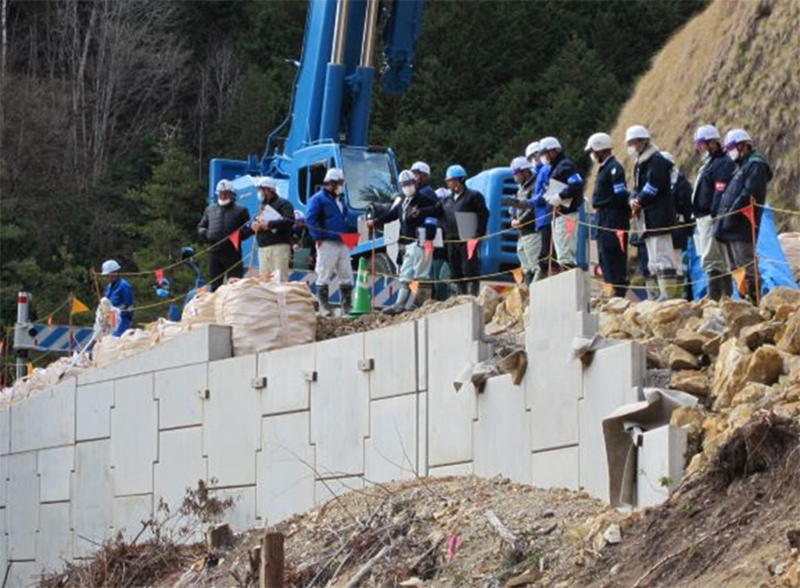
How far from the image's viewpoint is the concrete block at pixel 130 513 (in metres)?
21.6

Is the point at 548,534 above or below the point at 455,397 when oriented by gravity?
below

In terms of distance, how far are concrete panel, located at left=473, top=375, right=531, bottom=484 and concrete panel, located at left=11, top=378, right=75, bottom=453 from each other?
8091 mm

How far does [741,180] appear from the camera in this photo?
17.5 metres

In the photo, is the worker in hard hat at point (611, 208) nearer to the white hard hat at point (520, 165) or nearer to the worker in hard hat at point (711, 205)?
the worker in hard hat at point (711, 205)

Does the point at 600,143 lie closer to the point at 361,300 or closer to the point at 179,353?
the point at 361,300

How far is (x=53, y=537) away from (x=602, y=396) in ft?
34.8

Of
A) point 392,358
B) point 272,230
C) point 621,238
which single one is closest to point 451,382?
point 392,358

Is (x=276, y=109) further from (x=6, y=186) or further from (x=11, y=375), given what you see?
(x=11, y=375)

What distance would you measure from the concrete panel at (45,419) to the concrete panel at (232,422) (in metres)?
3.31

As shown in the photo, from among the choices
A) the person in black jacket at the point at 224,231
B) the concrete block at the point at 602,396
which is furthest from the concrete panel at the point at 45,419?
the concrete block at the point at 602,396

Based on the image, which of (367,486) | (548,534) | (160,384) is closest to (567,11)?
(160,384)

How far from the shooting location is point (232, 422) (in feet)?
66.8

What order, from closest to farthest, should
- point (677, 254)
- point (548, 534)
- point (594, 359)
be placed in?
point (548, 534) < point (594, 359) < point (677, 254)

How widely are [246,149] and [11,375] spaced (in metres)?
21.5
